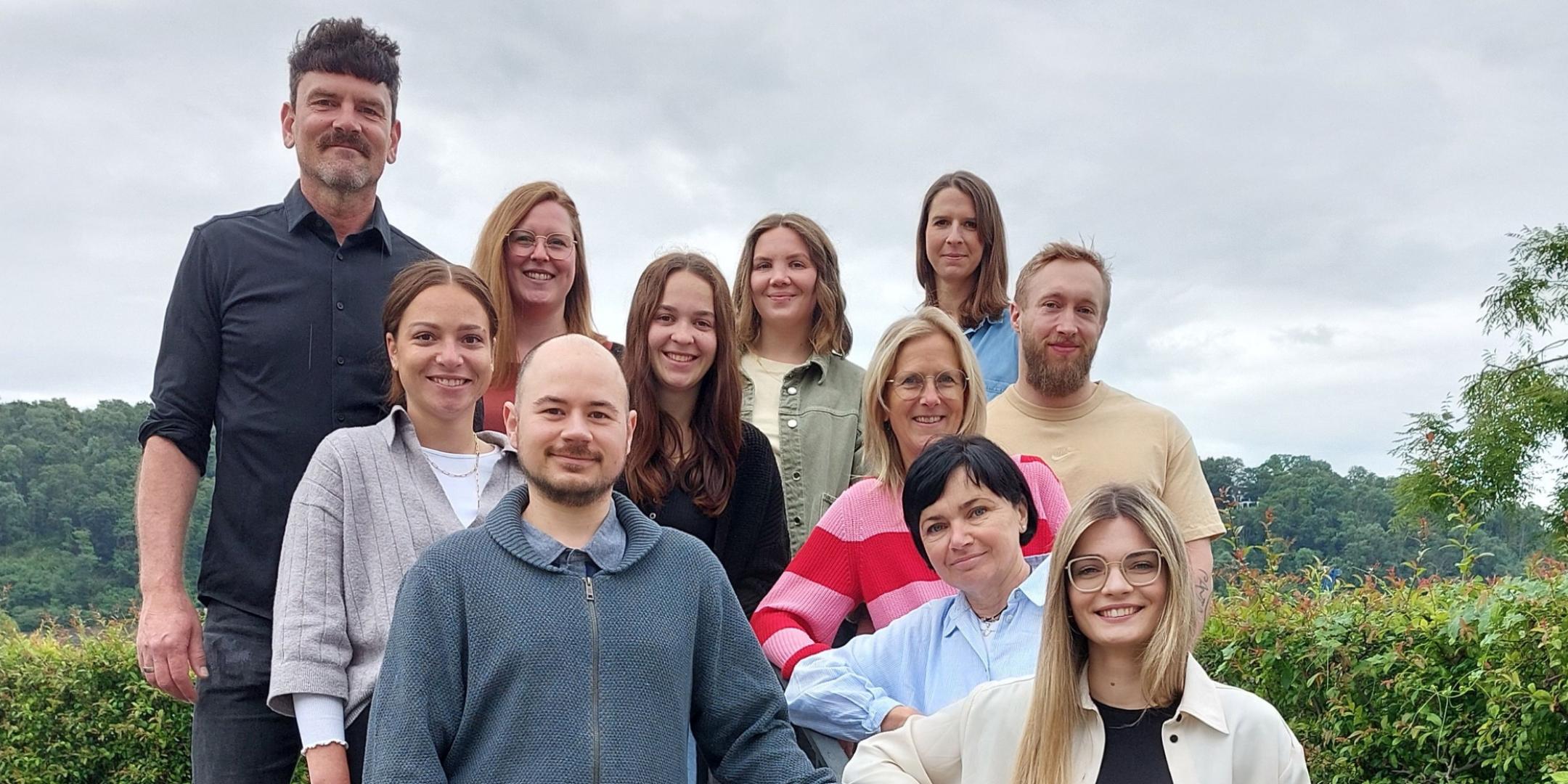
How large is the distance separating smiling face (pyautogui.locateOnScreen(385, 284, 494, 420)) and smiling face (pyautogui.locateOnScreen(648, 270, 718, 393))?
697 mm

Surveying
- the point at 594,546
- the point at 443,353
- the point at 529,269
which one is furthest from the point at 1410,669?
the point at 443,353

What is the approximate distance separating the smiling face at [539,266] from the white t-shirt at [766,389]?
0.66 meters

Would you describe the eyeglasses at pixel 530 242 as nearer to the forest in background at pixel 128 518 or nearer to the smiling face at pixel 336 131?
the smiling face at pixel 336 131

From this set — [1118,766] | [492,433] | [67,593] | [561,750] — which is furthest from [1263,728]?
[67,593]

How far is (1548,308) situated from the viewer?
1180 inches

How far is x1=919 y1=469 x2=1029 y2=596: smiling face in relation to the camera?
3508 millimetres

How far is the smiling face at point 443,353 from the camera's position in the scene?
346cm

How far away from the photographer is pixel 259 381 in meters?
3.70

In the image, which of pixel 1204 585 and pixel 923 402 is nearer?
pixel 923 402

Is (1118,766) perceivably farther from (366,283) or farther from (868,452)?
(366,283)

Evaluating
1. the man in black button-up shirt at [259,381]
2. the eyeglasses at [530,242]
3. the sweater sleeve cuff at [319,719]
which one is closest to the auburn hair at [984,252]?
the eyeglasses at [530,242]

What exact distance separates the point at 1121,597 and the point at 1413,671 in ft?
7.06

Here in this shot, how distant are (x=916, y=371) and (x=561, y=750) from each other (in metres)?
1.74

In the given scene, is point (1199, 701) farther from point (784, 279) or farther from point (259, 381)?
point (259, 381)
